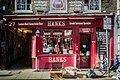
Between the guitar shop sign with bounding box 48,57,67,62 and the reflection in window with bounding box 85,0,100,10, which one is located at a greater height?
the reflection in window with bounding box 85,0,100,10

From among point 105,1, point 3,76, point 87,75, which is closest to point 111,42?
point 105,1

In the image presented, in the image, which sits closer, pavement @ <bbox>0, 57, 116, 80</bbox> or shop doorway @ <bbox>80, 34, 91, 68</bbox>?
pavement @ <bbox>0, 57, 116, 80</bbox>

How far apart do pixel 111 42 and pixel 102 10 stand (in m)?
2.33

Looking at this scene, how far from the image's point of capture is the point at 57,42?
2595 cm

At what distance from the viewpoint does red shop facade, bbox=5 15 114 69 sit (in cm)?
2555

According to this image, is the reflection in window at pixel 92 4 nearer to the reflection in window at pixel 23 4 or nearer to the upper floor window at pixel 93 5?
the upper floor window at pixel 93 5

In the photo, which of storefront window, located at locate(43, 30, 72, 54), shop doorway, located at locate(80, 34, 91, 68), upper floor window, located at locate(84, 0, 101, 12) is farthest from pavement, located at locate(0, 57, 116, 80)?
upper floor window, located at locate(84, 0, 101, 12)

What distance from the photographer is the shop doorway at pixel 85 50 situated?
26156mm

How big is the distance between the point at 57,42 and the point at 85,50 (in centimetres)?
211

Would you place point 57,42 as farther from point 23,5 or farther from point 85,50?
point 23,5

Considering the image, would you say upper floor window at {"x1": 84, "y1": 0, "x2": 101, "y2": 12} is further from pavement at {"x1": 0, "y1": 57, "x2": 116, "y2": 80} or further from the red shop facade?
pavement at {"x1": 0, "y1": 57, "x2": 116, "y2": 80}

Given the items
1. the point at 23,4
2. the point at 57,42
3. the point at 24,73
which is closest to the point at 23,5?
the point at 23,4

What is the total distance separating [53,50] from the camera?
26000mm

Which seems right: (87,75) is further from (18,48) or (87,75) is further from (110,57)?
(18,48)
